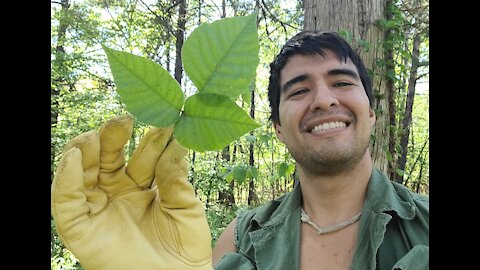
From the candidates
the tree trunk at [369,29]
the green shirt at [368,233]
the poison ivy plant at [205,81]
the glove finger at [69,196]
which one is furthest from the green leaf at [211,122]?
the tree trunk at [369,29]

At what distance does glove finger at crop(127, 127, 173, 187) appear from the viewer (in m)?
0.87

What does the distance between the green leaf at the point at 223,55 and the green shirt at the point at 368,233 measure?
0.78m

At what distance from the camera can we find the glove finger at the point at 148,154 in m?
0.87

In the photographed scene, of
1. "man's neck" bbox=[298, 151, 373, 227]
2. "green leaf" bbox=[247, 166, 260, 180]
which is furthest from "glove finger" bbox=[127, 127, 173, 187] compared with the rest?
"green leaf" bbox=[247, 166, 260, 180]

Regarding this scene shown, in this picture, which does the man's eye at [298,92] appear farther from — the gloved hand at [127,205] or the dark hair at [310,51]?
the gloved hand at [127,205]

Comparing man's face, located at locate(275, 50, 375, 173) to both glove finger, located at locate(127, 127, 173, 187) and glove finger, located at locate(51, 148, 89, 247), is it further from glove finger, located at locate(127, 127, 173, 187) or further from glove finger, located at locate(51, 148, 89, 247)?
glove finger, located at locate(51, 148, 89, 247)

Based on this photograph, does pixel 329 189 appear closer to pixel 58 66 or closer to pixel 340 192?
pixel 340 192

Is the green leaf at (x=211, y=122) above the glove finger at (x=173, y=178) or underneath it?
above

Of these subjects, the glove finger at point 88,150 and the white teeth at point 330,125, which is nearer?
the glove finger at point 88,150

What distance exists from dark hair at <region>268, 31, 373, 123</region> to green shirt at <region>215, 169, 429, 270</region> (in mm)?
431

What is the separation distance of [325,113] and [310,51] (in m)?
0.28
